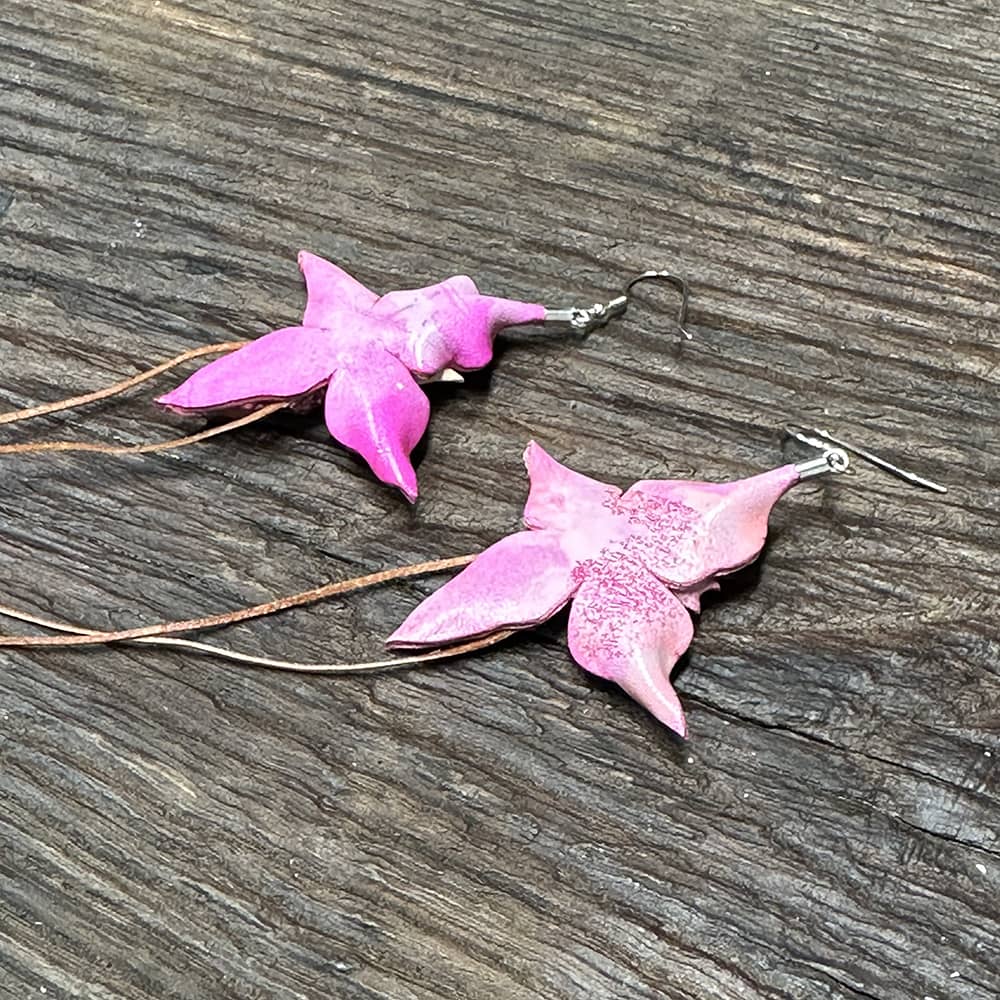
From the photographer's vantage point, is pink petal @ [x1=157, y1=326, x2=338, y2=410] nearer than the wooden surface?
No

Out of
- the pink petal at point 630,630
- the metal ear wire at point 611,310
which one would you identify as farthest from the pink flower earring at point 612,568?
the metal ear wire at point 611,310

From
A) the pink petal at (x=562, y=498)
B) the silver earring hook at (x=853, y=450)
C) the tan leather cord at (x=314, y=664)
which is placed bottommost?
the tan leather cord at (x=314, y=664)

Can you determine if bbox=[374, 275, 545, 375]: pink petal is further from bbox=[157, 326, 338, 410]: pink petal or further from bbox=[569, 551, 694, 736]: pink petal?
bbox=[569, 551, 694, 736]: pink petal

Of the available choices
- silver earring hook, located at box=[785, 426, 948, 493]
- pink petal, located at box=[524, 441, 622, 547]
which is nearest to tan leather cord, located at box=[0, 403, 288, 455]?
pink petal, located at box=[524, 441, 622, 547]

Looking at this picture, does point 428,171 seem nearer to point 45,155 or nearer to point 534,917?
point 45,155

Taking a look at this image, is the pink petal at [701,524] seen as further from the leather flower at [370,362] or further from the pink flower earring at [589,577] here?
the leather flower at [370,362]

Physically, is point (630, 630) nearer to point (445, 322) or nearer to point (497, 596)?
point (497, 596)

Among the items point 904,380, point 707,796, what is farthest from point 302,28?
point 707,796
